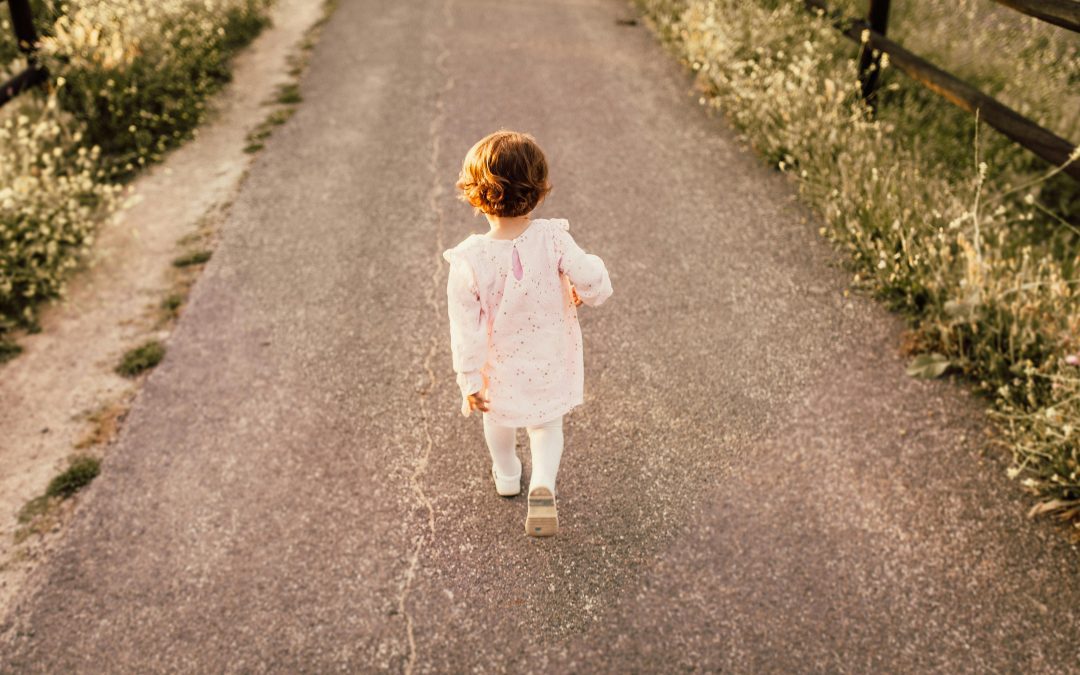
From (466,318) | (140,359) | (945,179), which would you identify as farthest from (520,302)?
(945,179)

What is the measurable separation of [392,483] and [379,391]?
0.66 metres

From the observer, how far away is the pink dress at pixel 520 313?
2740 mm

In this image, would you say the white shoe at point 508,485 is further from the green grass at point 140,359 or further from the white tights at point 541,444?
the green grass at point 140,359

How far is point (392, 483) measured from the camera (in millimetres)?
3453

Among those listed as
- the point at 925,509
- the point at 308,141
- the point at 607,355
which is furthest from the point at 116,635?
the point at 308,141

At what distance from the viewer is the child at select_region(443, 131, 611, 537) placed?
2590 mm

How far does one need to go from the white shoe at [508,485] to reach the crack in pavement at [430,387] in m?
0.28

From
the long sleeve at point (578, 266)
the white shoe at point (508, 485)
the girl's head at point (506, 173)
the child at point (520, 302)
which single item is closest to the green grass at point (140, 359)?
the white shoe at point (508, 485)

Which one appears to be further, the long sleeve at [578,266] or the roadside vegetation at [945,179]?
the roadside vegetation at [945,179]

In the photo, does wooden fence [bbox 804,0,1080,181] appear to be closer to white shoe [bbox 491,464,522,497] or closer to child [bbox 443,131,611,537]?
child [bbox 443,131,611,537]

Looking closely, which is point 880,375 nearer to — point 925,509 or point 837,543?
point 925,509

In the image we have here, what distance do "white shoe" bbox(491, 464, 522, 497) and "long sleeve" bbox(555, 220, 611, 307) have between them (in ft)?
3.02

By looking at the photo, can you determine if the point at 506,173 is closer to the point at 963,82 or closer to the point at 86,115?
the point at 963,82

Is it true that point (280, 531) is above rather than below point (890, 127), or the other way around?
below
